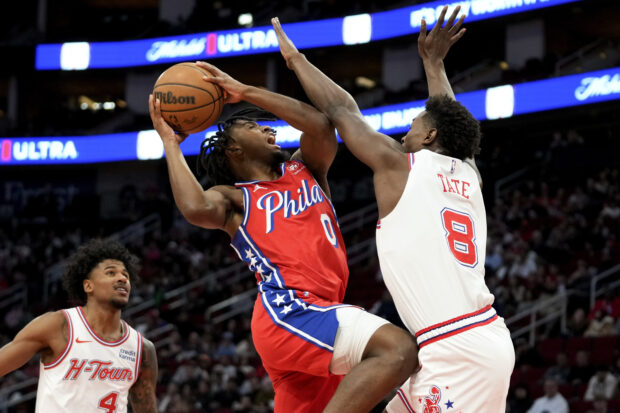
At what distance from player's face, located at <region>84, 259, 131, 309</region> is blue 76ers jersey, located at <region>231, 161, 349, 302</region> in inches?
68.5

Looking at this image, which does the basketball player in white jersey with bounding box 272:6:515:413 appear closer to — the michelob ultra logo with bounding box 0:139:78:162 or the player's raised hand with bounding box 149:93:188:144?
the player's raised hand with bounding box 149:93:188:144

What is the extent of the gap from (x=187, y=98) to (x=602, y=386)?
6.89 m

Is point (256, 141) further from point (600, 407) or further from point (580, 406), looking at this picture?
point (580, 406)

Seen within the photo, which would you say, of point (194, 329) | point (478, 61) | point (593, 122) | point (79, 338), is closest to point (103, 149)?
point (194, 329)

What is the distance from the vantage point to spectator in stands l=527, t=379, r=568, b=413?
910 cm

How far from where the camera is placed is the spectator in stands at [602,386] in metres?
9.29

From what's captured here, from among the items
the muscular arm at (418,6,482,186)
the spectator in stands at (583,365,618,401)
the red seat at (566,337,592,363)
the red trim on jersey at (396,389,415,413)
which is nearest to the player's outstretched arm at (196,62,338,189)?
the muscular arm at (418,6,482,186)

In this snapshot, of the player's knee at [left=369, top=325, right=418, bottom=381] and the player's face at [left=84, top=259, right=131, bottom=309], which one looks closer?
the player's knee at [left=369, top=325, right=418, bottom=381]

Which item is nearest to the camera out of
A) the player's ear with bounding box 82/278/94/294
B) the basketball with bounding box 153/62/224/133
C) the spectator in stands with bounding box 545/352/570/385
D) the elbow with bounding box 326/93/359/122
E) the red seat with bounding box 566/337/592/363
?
the elbow with bounding box 326/93/359/122

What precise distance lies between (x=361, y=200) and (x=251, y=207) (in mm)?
16292

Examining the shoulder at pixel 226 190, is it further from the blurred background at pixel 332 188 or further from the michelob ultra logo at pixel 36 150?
the michelob ultra logo at pixel 36 150

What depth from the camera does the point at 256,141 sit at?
4.37 metres

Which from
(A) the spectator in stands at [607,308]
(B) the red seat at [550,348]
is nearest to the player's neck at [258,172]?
(B) the red seat at [550,348]

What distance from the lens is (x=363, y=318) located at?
3.65 m
